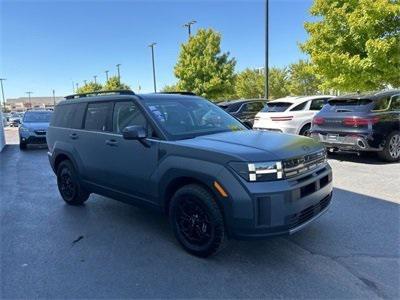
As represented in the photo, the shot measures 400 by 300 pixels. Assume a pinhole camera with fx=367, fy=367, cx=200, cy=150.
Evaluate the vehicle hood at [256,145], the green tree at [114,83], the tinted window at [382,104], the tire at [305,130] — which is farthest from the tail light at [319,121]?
the green tree at [114,83]

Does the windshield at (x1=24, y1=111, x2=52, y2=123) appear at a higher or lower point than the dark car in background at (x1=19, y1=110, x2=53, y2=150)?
higher

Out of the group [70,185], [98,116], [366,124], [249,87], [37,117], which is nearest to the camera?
[98,116]

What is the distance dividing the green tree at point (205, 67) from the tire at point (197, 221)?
75.9ft

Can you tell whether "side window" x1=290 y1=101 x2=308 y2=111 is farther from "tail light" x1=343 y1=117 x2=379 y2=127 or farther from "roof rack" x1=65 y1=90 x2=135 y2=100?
"roof rack" x1=65 y1=90 x2=135 y2=100

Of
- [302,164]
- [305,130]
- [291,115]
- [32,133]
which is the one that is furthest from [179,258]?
[32,133]

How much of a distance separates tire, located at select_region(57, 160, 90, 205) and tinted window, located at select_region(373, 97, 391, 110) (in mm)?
6480

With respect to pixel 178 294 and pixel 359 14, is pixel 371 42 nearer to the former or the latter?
pixel 359 14

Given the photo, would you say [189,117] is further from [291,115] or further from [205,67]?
[205,67]

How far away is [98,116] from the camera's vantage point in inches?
209

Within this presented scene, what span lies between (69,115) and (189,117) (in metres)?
2.40

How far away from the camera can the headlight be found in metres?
3.39

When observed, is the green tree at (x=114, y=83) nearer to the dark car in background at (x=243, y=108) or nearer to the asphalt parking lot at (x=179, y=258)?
the dark car in background at (x=243, y=108)

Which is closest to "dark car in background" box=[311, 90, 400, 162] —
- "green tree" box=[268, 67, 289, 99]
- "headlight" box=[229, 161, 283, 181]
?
"headlight" box=[229, 161, 283, 181]

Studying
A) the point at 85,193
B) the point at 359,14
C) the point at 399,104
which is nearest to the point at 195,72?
the point at 359,14
